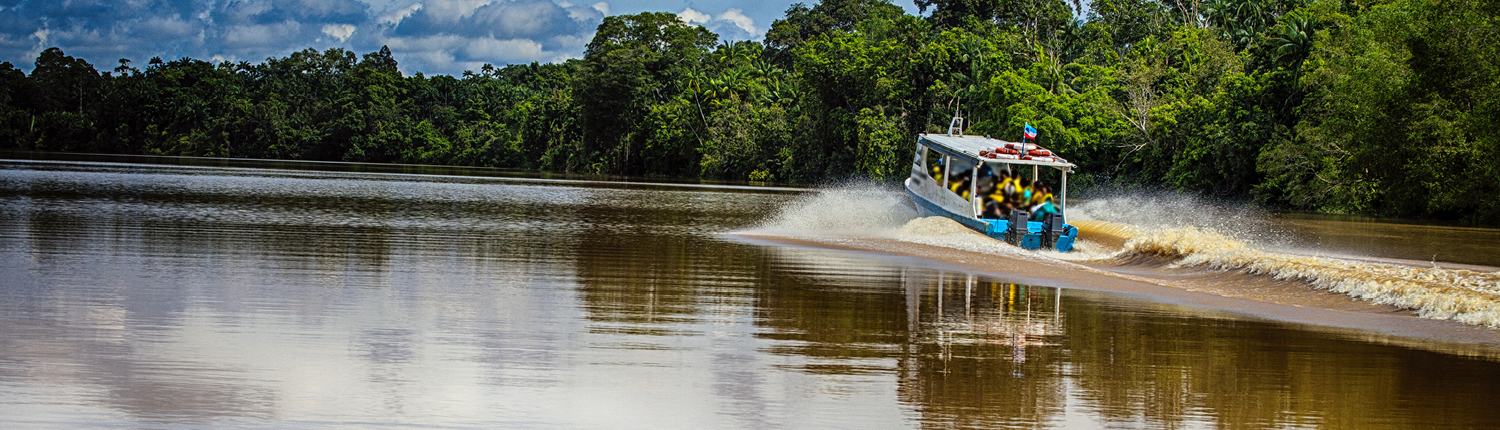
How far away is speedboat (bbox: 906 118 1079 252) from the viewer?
21.1m

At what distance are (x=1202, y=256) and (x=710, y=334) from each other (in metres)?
10.6

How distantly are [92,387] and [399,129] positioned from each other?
122960 mm

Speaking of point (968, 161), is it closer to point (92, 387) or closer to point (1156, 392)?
point (1156, 392)

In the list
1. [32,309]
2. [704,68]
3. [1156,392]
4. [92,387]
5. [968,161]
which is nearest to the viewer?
[92,387]

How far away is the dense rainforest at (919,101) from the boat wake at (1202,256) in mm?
7359

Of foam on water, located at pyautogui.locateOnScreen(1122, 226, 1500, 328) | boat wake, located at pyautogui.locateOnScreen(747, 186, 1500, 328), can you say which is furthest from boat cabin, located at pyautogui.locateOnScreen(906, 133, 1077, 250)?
foam on water, located at pyautogui.locateOnScreen(1122, 226, 1500, 328)

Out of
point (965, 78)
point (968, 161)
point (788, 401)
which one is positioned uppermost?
point (965, 78)

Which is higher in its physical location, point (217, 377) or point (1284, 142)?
point (1284, 142)

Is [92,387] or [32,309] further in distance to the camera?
[32,309]

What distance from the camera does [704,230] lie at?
984 inches

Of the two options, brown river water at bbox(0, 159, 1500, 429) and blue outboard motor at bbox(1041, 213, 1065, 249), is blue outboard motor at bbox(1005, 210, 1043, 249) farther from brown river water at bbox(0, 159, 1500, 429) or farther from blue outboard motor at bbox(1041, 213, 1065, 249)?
brown river water at bbox(0, 159, 1500, 429)

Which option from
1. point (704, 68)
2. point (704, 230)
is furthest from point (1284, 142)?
point (704, 68)

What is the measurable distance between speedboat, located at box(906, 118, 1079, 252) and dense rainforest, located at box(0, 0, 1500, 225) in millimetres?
14221

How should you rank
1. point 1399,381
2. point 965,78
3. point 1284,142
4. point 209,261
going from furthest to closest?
point 965,78 < point 1284,142 < point 209,261 < point 1399,381
